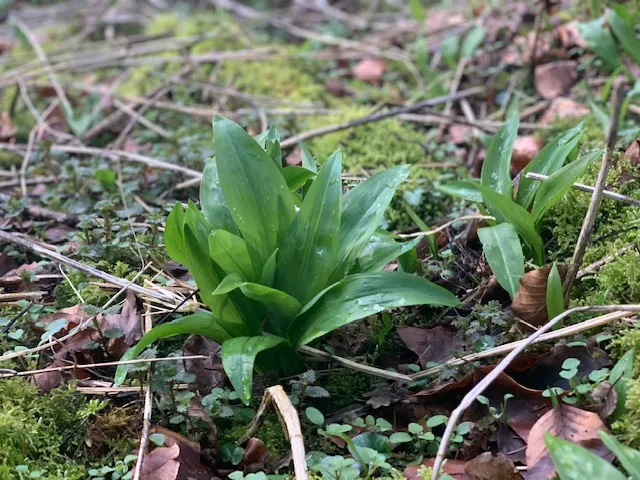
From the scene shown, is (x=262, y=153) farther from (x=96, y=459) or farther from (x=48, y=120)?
(x=48, y=120)

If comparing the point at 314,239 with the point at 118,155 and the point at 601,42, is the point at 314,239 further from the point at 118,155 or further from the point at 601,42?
the point at 601,42

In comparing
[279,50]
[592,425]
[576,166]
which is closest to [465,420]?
[592,425]

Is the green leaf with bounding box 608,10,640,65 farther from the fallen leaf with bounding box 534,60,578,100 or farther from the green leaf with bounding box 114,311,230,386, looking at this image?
the green leaf with bounding box 114,311,230,386

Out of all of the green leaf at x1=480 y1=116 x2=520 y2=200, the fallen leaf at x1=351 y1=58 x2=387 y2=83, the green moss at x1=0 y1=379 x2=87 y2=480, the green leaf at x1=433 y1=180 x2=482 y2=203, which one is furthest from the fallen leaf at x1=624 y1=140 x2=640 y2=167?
the fallen leaf at x1=351 y1=58 x2=387 y2=83

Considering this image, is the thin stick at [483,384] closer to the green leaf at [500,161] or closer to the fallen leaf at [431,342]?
the fallen leaf at [431,342]

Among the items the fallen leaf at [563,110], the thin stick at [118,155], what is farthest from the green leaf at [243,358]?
the fallen leaf at [563,110]
